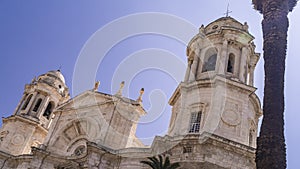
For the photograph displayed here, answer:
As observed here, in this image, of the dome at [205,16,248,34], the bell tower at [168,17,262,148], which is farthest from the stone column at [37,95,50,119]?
the dome at [205,16,248,34]

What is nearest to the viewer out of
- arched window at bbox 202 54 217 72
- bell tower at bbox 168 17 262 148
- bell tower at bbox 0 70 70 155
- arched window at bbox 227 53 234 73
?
bell tower at bbox 168 17 262 148

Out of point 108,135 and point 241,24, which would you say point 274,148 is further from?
point 241,24

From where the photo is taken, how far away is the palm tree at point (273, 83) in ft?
34.1

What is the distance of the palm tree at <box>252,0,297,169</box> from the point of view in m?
10.4

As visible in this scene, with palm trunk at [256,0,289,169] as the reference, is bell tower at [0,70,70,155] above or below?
above

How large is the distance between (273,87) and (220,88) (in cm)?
1177

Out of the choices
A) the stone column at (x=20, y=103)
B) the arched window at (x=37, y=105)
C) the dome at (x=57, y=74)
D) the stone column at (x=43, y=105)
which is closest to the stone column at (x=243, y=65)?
the stone column at (x=43, y=105)

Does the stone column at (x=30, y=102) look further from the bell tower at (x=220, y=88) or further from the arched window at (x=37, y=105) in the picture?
the bell tower at (x=220, y=88)

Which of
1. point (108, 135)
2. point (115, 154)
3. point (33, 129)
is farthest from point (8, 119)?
point (115, 154)

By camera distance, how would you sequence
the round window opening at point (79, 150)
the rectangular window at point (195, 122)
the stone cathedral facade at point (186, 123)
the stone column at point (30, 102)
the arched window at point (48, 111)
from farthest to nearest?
the arched window at point (48, 111), the stone column at point (30, 102), the round window opening at point (79, 150), the rectangular window at point (195, 122), the stone cathedral facade at point (186, 123)

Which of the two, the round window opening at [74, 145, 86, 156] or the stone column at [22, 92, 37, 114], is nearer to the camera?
the round window opening at [74, 145, 86, 156]

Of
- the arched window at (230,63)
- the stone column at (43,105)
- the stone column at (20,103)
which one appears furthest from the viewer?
the stone column at (20,103)

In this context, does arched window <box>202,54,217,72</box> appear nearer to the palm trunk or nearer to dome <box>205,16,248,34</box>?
dome <box>205,16,248,34</box>

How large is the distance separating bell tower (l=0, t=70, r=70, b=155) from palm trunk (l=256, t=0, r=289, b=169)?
87.7ft
